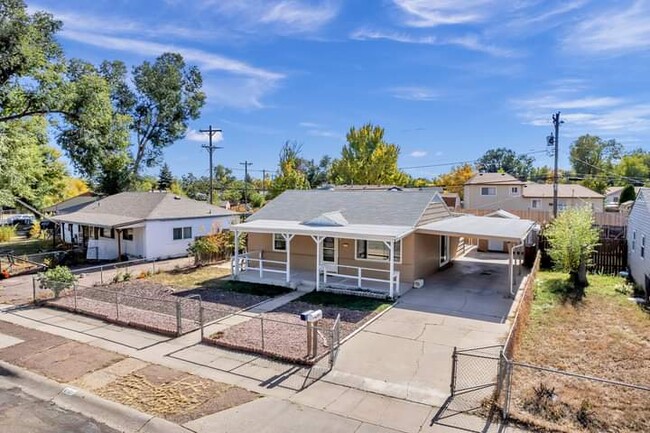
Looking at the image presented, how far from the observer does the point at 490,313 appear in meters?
13.1

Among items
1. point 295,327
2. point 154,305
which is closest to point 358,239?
point 295,327

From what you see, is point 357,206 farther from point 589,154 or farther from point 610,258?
point 589,154

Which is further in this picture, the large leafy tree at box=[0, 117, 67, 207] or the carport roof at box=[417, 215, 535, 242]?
the large leafy tree at box=[0, 117, 67, 207]

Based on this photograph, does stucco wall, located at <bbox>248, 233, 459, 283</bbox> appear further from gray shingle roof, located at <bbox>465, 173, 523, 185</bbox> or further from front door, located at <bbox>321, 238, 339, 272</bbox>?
gray shingle roof, located at <bbox>465, 173, 523, 185</bbox>

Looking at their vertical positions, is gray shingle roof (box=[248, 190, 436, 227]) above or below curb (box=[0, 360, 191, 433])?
above

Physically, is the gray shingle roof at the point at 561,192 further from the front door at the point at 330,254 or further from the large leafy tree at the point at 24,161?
the large leafy tree at the point at 24,161

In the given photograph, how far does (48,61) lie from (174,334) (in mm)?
23022

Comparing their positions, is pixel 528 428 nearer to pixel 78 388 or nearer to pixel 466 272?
pixel 78 388

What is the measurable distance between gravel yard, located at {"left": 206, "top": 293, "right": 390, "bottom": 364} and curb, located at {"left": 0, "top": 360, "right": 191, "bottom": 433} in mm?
3084

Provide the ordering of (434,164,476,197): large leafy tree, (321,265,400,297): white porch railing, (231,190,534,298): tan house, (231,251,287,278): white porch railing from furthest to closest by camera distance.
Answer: (434,164,476,197): large leafy tree
(231,251,287,278): white porch railing
(231,190,534,298): tan house
(321,265,400,297): white porch railing

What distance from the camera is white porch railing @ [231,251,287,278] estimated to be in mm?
18438

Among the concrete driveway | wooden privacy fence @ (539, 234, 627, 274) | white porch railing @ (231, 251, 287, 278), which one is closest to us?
the concrete driveway

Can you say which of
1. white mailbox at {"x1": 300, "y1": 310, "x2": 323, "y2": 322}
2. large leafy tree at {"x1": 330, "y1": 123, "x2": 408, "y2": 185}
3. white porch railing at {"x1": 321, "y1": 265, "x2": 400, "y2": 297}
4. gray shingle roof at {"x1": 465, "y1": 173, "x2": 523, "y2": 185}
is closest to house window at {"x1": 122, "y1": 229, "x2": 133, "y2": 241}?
white porch railing at {"x1": 321, "y1": 265, "x2": 400, "y2": 297}

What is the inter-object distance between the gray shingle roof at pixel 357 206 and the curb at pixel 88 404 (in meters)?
11.8
